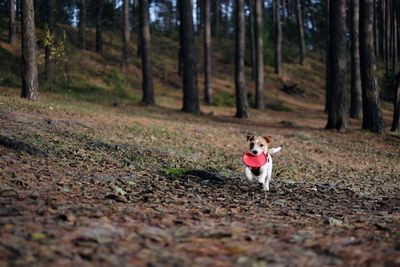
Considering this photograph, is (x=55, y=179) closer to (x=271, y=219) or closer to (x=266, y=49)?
(x=271, y=219)

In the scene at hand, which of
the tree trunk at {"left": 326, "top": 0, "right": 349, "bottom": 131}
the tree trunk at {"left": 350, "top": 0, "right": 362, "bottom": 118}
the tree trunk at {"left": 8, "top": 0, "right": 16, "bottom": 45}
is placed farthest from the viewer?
the tree trunk at {"left": 8, "top": 0, "right": 16, "bottom": 45}

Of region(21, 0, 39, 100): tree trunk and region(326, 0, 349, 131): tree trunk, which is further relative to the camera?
region(326, 0, 349, 131): tree trunk

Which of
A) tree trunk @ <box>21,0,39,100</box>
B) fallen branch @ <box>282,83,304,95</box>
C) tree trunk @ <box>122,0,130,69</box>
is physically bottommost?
fallen branch @ <box>282,83,304,95</box>

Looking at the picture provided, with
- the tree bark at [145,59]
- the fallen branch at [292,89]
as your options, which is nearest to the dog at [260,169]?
the tree bark at [145,59]

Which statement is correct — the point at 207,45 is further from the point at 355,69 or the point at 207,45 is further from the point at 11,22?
the point at 11,22

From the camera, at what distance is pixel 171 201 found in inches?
254

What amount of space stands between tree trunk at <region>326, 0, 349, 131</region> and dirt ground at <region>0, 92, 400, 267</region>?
4543 mm

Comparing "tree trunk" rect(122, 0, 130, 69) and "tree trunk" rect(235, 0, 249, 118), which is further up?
"tree trunk" rect(122, 0, 130, 69)

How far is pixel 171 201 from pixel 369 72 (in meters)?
15.5

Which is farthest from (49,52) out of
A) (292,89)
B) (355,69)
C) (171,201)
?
(292,89)

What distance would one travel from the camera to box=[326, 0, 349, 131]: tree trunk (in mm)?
19266

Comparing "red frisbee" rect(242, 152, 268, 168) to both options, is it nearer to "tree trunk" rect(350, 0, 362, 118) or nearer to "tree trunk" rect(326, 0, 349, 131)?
"tree trunk" rect(326, 0, 349, 131)

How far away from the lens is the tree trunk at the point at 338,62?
19.3m

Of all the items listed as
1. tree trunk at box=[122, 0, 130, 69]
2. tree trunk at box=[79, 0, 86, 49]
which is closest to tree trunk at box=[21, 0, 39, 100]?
tree trunk at box=[122, 0, 130, 69]
